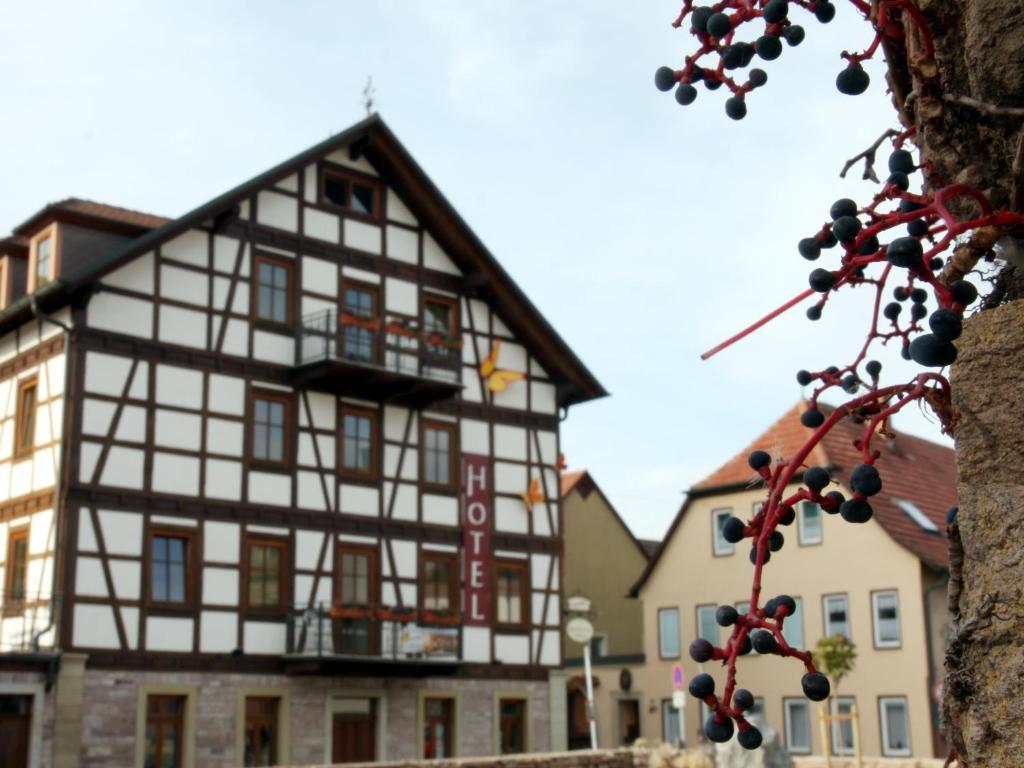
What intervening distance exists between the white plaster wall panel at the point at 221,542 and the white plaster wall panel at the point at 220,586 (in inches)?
7.5

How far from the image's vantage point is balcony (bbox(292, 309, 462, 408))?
2769 cm

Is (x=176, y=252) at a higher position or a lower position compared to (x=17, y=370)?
higher

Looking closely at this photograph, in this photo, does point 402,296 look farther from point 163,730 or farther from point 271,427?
point 163,730

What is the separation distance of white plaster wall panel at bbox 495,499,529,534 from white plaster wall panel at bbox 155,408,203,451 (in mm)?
7085

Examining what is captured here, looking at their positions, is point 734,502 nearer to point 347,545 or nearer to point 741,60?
point 347,545

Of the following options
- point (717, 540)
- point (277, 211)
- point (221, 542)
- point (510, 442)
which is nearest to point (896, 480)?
point (717, 540)

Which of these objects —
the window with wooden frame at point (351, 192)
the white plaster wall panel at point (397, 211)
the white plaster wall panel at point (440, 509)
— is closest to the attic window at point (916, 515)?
the white plaster wall panel at point (440, 509)

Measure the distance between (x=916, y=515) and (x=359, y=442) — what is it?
15.5m

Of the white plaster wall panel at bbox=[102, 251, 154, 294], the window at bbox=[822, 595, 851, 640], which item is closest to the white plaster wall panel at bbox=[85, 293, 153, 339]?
the white plaster wall panel at bbox=[102, 251, 154, 294]

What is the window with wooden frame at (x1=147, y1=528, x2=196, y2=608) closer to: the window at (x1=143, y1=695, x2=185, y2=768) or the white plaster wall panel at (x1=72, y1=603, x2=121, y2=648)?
the white plaster wall panel at (x1=72, y1=603, x2=121, y2=648)

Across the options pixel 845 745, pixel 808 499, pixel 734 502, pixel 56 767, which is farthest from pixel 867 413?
pixel 734 502

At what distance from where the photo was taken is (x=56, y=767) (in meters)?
23.1

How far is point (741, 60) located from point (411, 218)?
28689mm

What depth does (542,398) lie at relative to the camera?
106 ft
